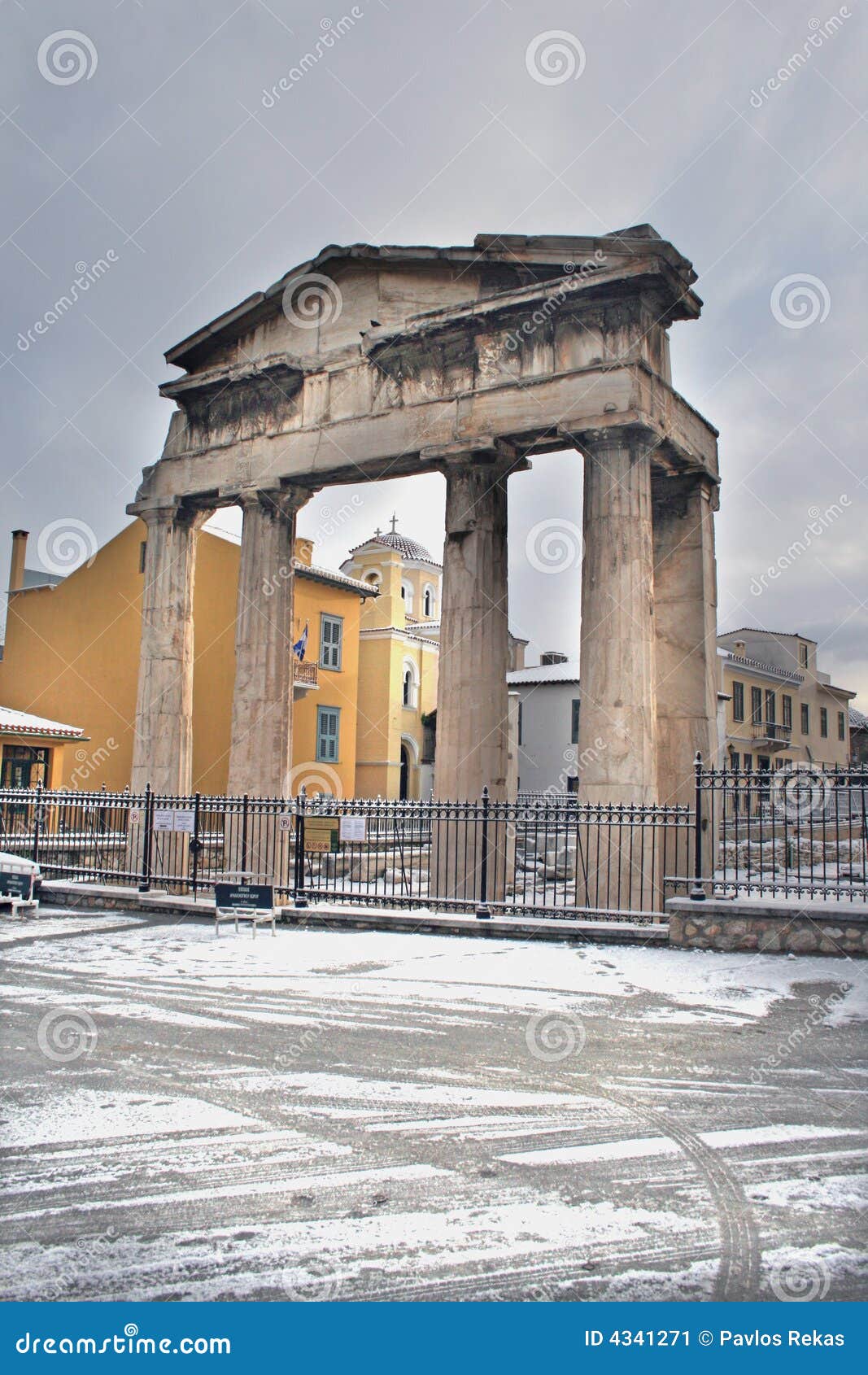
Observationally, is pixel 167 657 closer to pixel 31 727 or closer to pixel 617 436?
pixel 31 727

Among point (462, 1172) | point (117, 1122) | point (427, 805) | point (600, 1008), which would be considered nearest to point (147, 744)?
point (427, 805)

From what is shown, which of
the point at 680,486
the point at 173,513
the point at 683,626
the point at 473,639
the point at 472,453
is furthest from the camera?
the point at 173,513

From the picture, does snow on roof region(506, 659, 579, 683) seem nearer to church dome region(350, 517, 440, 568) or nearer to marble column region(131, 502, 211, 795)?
church dome region(350, 517, 440, 568)

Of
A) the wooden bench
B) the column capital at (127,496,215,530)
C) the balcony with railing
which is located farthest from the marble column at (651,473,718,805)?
the balcony with railing

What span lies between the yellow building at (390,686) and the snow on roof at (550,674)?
4.72m

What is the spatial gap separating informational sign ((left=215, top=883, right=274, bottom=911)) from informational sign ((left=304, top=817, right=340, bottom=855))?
3329mm

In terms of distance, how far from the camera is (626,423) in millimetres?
14250

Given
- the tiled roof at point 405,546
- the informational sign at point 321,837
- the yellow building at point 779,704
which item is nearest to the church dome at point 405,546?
the tiled roof at point 405,546

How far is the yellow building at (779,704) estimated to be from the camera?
51238 mm

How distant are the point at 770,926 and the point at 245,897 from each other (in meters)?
6.32

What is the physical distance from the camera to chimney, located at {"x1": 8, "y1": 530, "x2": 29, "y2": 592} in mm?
32156

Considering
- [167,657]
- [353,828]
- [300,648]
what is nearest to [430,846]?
[353,828]

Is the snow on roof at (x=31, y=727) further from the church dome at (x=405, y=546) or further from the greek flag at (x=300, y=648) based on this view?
the church dome at (x=405, y=546)

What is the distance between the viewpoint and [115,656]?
93.4 feet
